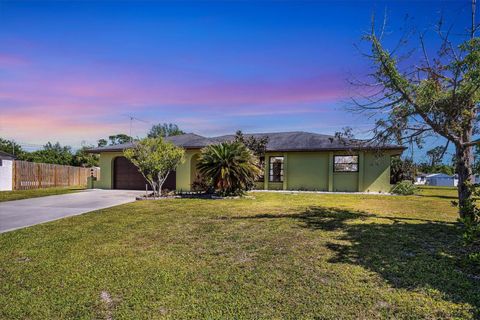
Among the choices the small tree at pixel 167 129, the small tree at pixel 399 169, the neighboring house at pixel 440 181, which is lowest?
the neighboring house at pixel 440 181

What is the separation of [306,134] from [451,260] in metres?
18.4

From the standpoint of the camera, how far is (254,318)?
3125mm

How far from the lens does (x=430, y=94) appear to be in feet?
23.9

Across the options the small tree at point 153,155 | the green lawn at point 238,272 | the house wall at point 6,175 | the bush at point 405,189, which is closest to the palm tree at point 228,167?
the small tree at point 153,155

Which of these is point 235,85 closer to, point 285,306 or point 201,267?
point 201,267

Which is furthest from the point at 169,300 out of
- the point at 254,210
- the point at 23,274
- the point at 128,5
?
the point at 128,5

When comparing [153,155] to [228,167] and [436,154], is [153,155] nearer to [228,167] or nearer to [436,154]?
[228,167]

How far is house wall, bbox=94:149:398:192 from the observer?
18.3m

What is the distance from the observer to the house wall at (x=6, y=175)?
20.3 meters

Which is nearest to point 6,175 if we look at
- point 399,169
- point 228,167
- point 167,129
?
point 228,167

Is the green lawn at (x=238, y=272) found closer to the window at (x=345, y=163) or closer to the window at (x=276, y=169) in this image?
the window at (x=345, y=163)

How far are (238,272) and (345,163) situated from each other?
16408 mm

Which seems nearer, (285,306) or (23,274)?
(285,306)

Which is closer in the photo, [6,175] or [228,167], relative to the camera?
[228,167]
